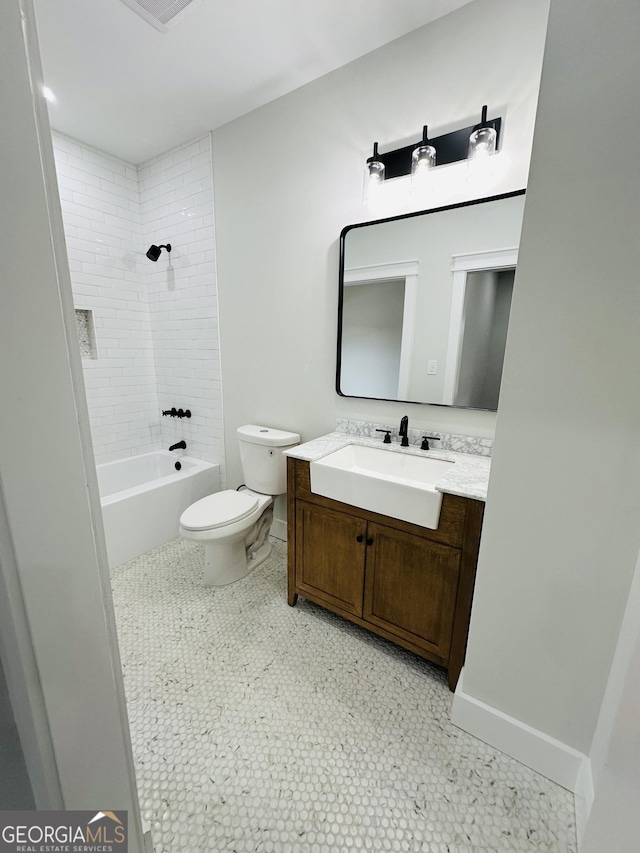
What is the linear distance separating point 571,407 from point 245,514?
5.23 ft

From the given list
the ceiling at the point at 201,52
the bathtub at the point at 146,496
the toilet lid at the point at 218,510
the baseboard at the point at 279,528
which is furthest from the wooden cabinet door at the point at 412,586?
the ceiling at the point at 201,52

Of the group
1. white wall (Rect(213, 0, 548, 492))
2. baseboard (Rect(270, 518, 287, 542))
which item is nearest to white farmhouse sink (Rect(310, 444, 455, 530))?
white wall (Rect(213, 0, 548, 492))

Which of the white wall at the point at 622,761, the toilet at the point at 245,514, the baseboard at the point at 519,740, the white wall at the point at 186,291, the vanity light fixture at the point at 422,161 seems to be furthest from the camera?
the white wall at the point at 186,291

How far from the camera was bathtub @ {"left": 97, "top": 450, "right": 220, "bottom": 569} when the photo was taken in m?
2.09

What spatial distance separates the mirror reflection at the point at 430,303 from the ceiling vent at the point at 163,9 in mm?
1056

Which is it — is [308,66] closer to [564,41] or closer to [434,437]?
[564,41]

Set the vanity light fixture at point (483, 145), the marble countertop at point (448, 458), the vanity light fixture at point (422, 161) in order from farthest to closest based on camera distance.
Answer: the vanity light fixture at point (422, 161), the vanity light fixture at point (483, 145), the marble countertop at point (448, 458)

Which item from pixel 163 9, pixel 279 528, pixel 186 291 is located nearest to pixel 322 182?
pixel 163 9

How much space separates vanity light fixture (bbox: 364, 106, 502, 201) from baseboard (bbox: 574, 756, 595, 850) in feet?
7.16

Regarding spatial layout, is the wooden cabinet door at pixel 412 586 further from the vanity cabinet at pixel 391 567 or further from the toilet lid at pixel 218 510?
the toilet lid at pixel 218 510

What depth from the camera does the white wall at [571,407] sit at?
30.8 inches

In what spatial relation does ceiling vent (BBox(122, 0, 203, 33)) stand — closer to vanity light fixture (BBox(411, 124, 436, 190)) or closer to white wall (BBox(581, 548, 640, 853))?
vanity light fixture (BBox(411, 124, 436, 190))

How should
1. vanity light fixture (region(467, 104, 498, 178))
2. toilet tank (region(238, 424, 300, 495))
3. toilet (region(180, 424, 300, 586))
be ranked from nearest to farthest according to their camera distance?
vanity light fixture (region(467, 104, 498, 178)), toilet (region(180, 424, 300, 586)), toilet tank (region(238, 424, 300, 495))

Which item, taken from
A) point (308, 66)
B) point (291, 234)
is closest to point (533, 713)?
point (291, 234)
